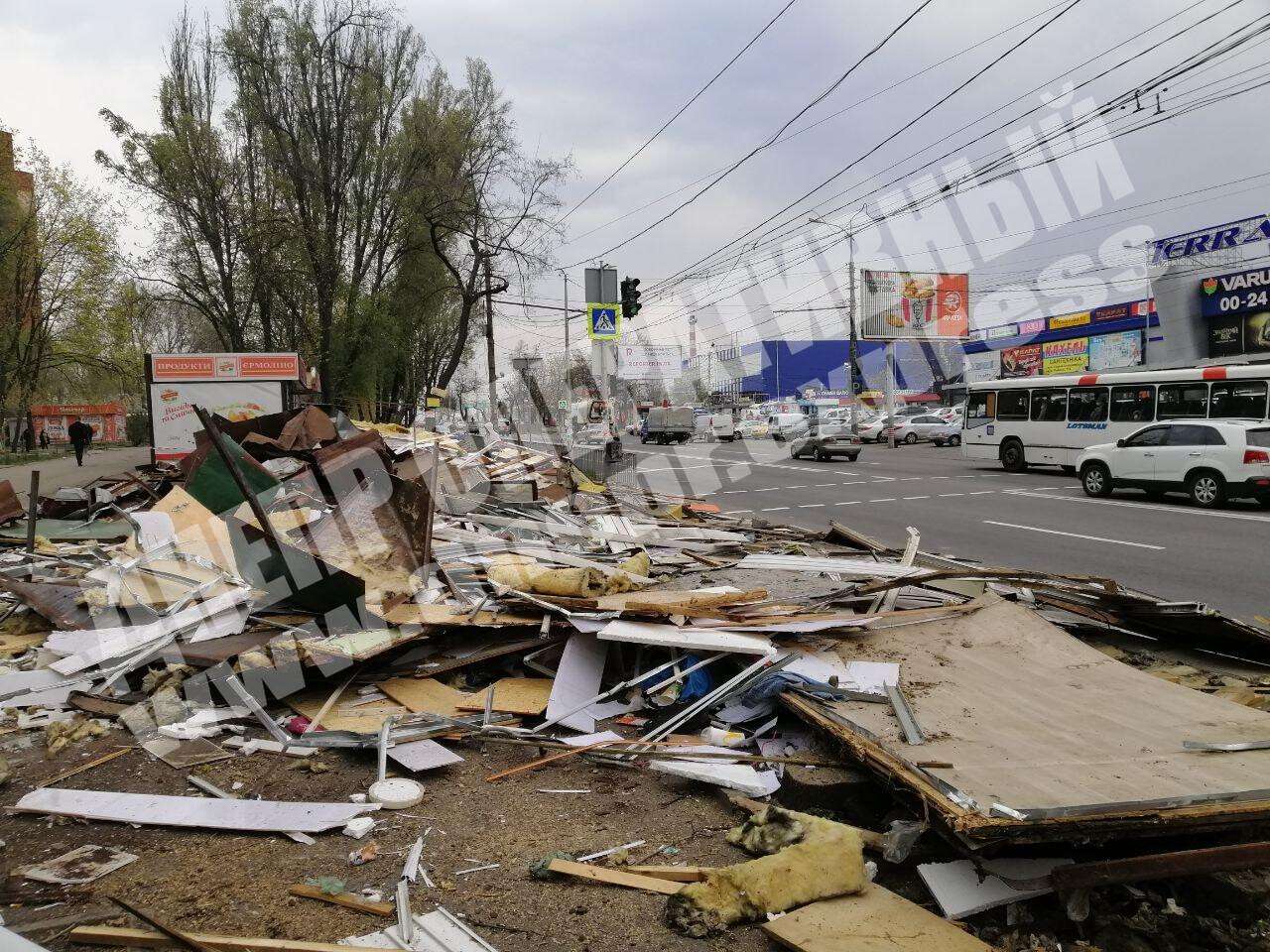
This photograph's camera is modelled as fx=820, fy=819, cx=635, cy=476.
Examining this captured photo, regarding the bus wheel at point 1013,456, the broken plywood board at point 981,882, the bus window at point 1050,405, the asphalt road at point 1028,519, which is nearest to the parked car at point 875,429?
the asphalt road at point 1028,519

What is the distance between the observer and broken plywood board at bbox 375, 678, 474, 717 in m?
4.71

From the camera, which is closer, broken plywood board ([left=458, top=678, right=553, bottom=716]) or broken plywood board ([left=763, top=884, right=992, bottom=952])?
broken plywood board ([left=763, top=884, right=992, bottom=952])

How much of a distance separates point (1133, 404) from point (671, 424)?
2774 cm

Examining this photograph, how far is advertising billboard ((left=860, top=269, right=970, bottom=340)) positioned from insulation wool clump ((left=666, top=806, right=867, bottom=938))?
5508cm

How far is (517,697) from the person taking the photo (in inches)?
189

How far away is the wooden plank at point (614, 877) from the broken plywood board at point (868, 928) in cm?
46

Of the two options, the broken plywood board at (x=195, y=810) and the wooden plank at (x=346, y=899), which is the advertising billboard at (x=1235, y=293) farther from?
the wooden plank at (x=346, y=899)

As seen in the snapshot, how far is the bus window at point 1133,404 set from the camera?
20.2m

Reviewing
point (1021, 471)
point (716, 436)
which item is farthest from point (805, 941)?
point (716, 436)

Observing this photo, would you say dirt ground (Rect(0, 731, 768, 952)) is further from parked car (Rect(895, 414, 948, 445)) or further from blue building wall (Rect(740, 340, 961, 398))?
blue building wall (Rect(740, 340, 961, 398))

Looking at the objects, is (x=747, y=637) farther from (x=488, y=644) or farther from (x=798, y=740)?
(x=488, y=644)

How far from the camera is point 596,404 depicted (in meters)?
42.2

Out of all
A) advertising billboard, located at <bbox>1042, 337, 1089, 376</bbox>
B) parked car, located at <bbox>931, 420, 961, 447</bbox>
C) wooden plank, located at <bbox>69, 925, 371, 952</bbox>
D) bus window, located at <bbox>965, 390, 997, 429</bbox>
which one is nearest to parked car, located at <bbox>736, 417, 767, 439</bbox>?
parked car, located at <bbox>931, 420, 961, 447</bbox>

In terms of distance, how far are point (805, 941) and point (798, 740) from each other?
1507 mm
